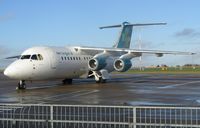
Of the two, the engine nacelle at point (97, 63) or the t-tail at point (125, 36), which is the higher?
the t-tail at point (125, 36)

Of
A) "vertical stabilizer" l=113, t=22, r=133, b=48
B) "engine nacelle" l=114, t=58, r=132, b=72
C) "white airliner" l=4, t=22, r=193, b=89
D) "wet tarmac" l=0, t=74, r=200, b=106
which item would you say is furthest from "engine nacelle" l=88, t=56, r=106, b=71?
"vertical stabilizer" l=113, t=22, r=133, b=48

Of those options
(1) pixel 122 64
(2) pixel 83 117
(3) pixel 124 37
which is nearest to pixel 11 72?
(1) pixel 122 64

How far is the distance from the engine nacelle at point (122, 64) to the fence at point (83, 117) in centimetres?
2038

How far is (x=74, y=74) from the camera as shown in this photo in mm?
32156

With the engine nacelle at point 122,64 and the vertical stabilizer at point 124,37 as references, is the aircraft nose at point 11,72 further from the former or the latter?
the vertical stabilizer at point 124,37

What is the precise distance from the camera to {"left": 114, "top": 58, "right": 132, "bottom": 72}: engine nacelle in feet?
108

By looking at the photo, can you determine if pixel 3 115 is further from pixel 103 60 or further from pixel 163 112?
pixel 103 60

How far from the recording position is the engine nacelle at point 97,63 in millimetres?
31975

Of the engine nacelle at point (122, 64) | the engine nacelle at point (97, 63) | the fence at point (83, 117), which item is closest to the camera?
the fence at point (83, 117)

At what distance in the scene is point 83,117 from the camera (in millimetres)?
11242

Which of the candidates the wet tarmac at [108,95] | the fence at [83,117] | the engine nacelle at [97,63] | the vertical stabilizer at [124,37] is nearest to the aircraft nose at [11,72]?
the wet tarmac at [108,95]

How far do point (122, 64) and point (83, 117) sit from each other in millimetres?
21722

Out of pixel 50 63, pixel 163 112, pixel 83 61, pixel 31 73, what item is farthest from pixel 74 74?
pixel 163 112

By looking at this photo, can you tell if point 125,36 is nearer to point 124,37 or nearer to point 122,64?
point 124,37
